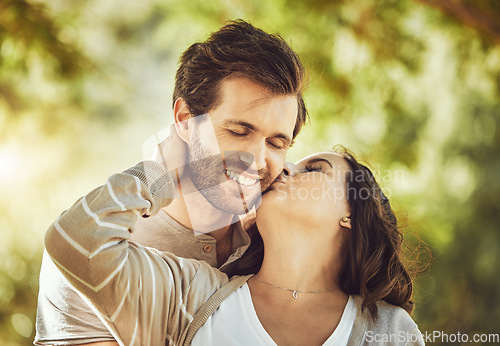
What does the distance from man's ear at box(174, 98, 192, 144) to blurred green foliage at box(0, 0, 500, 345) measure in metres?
0.64

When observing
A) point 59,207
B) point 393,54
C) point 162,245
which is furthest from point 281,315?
point 59,207

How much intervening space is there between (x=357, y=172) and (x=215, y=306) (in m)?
0.60

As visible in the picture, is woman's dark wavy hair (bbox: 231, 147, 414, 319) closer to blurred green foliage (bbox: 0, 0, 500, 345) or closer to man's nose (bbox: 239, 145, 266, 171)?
man's nose (bbox: 239, 145, 266, 171)

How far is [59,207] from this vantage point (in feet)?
9.80

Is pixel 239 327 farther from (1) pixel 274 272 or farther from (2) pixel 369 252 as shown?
(2) pixel 369 252

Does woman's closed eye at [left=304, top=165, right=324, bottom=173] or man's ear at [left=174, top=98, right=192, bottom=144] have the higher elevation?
man's ear at [left=174, top=98, right=192, bottom=144]

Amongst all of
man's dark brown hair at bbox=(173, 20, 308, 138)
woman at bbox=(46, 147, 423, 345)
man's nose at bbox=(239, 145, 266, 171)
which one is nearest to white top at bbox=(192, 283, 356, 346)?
woman at bbox=(46, 147, 423, 345)

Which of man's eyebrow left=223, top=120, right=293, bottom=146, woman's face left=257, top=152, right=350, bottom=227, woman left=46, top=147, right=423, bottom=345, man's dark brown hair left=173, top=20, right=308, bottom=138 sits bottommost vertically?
woman left=46, top=147, right=423, bottom=345

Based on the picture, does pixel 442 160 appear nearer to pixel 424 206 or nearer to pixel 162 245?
pixel 424 206

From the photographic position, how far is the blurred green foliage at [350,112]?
2484 mm

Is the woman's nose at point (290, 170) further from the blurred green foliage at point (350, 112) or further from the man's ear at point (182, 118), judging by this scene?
the blurred green foliage at point (350, 112)

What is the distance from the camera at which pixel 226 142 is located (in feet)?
5.08

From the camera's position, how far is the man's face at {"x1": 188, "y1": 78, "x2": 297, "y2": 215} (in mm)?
1501

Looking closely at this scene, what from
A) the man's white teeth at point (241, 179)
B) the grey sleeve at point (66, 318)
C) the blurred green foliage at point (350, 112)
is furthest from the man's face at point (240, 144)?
the blurred green foliage at point (350, 112)
